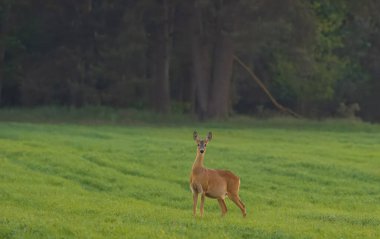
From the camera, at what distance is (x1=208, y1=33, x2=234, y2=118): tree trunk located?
5078 cm

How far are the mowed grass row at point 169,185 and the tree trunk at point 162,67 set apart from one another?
51.1 ft

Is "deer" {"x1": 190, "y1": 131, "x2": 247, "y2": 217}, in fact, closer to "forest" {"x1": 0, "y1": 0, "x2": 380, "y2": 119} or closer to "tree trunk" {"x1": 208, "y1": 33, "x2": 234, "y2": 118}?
"forest" {"x1": 0, "y1": 0, "x2": 380, "y2": 119}

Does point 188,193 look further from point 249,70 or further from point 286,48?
point 249,70

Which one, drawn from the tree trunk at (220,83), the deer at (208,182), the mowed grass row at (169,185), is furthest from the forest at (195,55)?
the deer at (208,182)

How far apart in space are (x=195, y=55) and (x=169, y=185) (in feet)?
92.7

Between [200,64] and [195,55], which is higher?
[195,55]

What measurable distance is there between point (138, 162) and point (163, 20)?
2613 centimetres

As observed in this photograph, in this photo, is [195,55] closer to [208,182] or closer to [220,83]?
[220,83]

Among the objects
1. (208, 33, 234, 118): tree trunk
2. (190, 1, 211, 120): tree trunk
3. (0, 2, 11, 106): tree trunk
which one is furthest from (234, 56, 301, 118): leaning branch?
(0, 2, 11, 106): tree trunk

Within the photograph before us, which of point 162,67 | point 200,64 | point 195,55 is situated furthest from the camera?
point 162,67

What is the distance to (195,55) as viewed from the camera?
168 feet

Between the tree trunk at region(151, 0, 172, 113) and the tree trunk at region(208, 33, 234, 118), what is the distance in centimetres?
420

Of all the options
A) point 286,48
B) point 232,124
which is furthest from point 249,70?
point 232,124

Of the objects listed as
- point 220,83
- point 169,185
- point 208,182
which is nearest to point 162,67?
point 220,83
